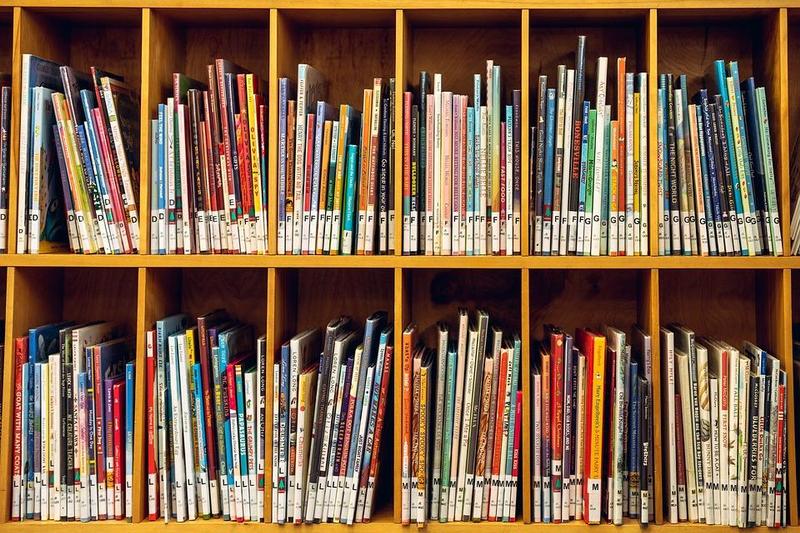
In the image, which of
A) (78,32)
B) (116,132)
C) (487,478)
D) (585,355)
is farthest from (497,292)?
(78,32)

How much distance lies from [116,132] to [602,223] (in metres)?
1.08

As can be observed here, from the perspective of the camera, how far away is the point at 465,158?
1454 mm

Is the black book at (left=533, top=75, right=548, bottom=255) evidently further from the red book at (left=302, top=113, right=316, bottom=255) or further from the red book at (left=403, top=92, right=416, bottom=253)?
the red book at (left=302, top=113, right=316, bottom=255)

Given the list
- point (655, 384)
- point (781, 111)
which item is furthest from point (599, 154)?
point (655, 384)

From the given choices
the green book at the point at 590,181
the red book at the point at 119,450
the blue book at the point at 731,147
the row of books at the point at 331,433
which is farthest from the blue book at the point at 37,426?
the blue book at the point at 731,147

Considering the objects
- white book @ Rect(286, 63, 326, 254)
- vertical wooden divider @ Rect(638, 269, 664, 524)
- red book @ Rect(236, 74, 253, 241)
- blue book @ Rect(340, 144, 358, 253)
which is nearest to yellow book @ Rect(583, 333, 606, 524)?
vertical wooden divider @ Rect(638, 269, 664, 524)

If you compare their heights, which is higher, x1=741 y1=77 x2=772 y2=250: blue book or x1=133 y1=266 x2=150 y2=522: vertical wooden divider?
x1=741 y1=77 x2=772 y2=250: blue book

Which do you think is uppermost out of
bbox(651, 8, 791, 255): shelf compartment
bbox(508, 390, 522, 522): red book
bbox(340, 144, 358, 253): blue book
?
bbox(651, 8, 791, 255): shelf compartment

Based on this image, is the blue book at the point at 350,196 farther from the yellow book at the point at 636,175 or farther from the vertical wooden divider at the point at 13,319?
the vertical wooden divider at the point at 13,319

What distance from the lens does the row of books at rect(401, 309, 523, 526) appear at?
1429mm

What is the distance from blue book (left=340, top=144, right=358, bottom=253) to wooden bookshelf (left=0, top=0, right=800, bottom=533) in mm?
61

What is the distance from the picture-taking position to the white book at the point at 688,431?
1409 mm

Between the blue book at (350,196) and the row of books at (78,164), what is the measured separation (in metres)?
0.46

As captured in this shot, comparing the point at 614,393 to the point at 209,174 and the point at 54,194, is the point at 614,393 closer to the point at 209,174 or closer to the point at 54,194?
the point at 209,174
